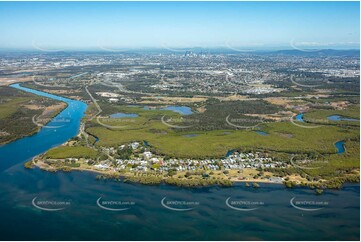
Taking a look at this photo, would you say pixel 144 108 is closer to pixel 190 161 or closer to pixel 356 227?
pixel 190 161

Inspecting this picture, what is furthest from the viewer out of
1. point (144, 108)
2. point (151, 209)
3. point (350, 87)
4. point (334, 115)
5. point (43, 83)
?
point (43, 83)

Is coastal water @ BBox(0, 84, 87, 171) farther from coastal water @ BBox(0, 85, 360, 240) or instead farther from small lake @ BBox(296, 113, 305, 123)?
small lake @ BBox(296, 113, 305, 123)

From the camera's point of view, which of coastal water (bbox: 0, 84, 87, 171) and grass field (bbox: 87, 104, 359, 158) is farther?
grass field (bbox: 87, 104, 359, 158)

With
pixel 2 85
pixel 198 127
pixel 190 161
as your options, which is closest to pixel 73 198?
pixel 190 161
